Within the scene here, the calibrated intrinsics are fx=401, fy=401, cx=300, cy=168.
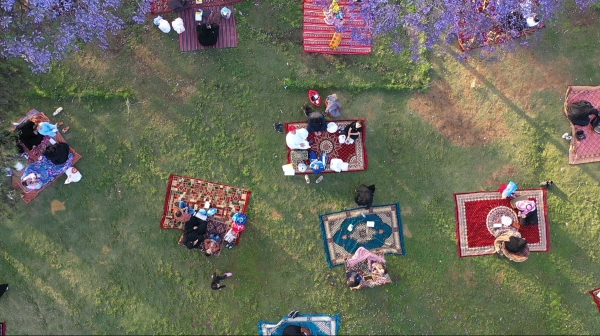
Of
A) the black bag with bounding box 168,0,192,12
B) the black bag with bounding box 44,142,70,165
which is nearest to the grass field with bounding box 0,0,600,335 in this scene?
the black bag with bounding box 44,142,70,165

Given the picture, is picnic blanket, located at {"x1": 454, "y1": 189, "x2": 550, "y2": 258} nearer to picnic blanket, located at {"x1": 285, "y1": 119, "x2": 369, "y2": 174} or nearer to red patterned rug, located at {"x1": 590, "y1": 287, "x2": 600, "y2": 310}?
red patterned rug, located at {"x1": 590, "y1": 287, "x2": 600, "y2": 310}

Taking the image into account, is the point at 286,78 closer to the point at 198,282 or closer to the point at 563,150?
the point at 198,282

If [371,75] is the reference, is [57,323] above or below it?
below

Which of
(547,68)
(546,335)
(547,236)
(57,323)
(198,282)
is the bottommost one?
(546,335)

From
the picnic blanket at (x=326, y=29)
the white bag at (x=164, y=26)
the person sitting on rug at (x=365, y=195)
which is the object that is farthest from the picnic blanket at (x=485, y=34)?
the white bag at (x=164, y=26)

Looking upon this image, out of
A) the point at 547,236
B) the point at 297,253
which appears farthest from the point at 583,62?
the point at 297,253

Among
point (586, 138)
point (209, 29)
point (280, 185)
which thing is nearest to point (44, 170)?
point (209, 29)

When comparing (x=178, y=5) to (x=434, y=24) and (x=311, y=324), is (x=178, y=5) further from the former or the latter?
(x=311, y=324)
